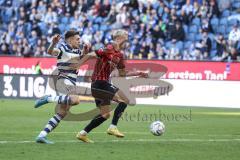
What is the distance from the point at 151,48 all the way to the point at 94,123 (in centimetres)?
1689

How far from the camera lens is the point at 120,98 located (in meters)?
14.3

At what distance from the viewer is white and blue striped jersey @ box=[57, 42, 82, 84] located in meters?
13.0

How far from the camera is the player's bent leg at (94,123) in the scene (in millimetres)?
13172

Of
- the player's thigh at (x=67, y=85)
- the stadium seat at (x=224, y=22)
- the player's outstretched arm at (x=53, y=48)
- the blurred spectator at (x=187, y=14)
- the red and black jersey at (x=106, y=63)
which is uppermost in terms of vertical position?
the player's outstretched arm at (x=53, y=48)

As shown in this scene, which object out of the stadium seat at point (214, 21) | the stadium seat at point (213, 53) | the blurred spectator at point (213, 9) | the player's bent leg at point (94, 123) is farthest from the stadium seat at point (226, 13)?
the player's bent leg at point (94, 123)

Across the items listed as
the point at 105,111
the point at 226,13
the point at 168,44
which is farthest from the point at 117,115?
the point at 226,13

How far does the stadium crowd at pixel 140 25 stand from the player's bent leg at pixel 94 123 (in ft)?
50.6

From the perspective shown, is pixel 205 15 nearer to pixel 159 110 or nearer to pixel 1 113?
pixel 159 110

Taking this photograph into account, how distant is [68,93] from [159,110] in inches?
449

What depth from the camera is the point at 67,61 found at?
13.0 metres

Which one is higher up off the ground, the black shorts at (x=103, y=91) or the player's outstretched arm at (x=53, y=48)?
the player's outstretched arm at (x=53, y=48)

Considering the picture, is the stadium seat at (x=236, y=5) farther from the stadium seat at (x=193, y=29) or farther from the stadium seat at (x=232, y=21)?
the stadium seat at (x=193, y=29)

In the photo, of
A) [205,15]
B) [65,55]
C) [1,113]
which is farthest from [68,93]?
[205,15]

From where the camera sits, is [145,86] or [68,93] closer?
[68,93]
